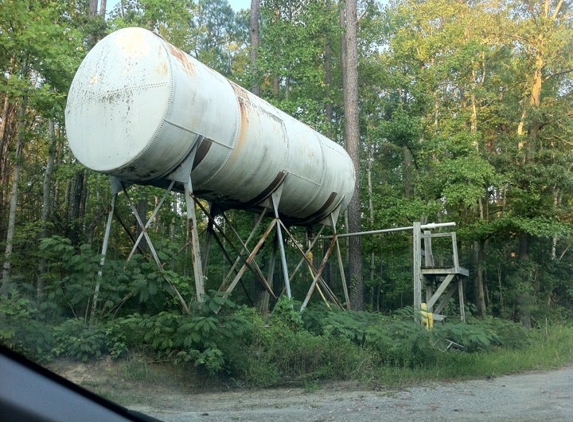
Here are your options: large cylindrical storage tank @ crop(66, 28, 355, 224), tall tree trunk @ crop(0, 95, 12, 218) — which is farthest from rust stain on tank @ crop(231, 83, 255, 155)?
tall tree trunk @ crop(0, 95, 12, 218)

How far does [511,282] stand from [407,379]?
15031 mm

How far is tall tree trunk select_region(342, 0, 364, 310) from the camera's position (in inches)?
656

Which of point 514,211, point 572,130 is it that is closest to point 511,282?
point 514,211

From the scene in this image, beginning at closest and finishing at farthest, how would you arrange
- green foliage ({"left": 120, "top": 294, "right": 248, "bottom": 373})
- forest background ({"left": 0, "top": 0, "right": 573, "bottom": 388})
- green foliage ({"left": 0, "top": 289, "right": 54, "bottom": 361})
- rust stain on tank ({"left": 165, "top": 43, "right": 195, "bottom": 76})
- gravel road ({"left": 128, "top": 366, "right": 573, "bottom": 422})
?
1. gravel road ({"left": 128, "top": 366, "right": 573, "bottom": 422})
2. green foliage ({"left": 0, "top": 289, "right": 54, "bottom": 361})
3. green foliage ({"left": 120, "top": 294, "right": 248, "bottom": 373})
4. rust stain on tank ({"left": 165, "top": 43, "right": 195, "bottom": 76})
5. forest background ({"left": 0, "top": 0, "right": 573, "bottom": 388})

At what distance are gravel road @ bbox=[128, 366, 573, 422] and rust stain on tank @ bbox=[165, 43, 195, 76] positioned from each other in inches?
195

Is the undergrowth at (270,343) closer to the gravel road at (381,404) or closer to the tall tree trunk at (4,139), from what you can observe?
the gravel road at (381,404)

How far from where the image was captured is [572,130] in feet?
67.2

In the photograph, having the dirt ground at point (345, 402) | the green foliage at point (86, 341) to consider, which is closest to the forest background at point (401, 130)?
the green foliage at point (86, 341)

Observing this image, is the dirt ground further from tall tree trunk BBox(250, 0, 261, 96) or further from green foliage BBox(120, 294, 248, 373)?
tall tree trunk BBox(250, 0, 261, 96)

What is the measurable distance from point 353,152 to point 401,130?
372cm

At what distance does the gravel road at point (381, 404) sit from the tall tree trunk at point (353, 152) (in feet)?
25.6

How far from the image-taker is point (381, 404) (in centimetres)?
704

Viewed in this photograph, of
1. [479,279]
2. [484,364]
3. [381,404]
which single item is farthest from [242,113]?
[479,279]

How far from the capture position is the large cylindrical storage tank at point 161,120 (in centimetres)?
888
